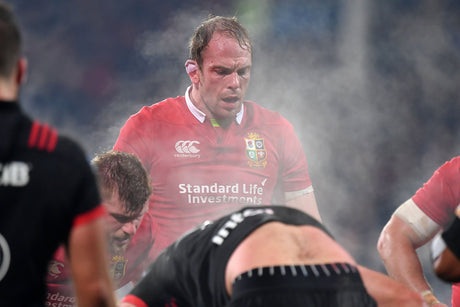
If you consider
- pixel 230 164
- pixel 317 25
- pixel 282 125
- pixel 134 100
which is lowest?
pixel 230 164

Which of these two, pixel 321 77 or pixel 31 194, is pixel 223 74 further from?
pixel 31 194

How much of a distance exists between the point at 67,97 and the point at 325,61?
2.49 meters

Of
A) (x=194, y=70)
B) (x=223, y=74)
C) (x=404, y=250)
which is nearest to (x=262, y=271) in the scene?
(x=404, y=250)

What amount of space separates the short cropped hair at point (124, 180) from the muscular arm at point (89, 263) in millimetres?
1546

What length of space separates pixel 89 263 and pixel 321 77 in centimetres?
437

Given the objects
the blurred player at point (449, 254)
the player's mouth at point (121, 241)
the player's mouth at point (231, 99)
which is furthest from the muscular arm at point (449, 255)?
the player's mouth at point (231, 99)

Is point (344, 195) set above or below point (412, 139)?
below

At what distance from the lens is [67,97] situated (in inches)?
194

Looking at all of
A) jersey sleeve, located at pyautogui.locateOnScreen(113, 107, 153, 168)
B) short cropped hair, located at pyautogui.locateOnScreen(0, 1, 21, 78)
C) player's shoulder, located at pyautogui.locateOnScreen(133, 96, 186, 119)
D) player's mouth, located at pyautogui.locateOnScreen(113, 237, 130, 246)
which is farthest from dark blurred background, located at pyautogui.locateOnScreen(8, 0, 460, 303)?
short cropped hair, located at pyautogui.locateOnScreen(0, 1, 21, 78)

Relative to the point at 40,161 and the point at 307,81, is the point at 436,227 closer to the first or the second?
the point at 40,161

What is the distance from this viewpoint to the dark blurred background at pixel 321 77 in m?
4.93

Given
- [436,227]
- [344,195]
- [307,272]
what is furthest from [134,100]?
[307,272]

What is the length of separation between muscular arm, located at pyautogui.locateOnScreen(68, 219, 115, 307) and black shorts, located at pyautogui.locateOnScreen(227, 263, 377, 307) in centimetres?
55

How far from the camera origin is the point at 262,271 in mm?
1539
